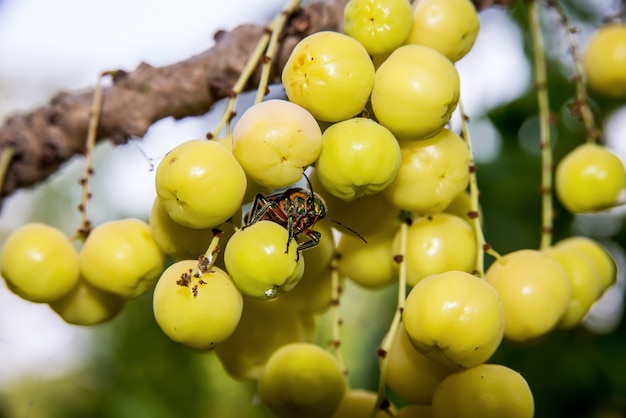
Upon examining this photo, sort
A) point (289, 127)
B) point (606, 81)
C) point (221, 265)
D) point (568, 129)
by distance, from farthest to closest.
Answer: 1. point (568, 129)
2. point (606, 81)
3. point (221, 265)
4. point (289, 127)

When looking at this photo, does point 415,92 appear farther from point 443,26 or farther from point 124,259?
point 124,259

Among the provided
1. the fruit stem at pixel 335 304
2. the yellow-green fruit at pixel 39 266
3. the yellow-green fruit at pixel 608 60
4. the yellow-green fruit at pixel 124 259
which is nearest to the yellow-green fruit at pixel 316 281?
the fruit stem at pixel 335 304

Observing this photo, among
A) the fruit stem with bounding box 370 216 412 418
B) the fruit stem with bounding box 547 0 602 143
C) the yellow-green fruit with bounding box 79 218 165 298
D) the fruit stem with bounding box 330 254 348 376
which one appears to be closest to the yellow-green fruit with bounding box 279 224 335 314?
the fruit stem with bounding box 330 254 348 376

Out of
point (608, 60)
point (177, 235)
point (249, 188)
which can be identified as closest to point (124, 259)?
point (177, 235)

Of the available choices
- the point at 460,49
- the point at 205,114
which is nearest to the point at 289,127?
the point at 460,49

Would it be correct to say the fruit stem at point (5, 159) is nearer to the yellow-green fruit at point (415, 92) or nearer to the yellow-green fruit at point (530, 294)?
the yellow-green fruit at point (415, 92)

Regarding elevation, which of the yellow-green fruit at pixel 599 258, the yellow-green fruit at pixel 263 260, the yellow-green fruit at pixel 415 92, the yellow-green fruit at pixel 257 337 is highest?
the yellow-green fruit at pixel 415 92

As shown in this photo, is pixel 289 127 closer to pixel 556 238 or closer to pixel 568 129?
pixel 556 238
